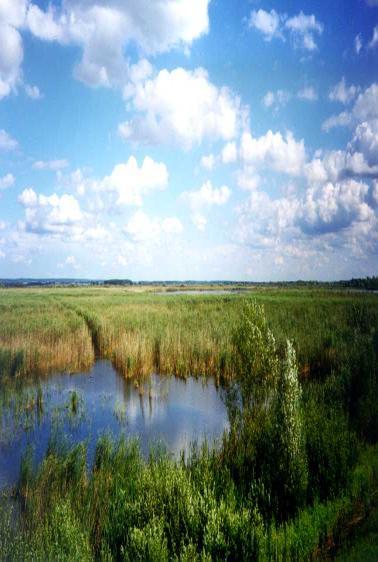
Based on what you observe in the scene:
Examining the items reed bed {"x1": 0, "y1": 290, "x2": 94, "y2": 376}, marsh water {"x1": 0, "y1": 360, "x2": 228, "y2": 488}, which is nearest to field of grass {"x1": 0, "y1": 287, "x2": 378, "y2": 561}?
marsh water {"x1": 0, "y1": 360, "x2": 228, "y2": 488}

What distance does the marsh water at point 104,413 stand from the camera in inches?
352

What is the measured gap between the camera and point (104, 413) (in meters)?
11.5

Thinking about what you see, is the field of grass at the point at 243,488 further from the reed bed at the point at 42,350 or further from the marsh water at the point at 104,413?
the reed bed at the point at 42,350

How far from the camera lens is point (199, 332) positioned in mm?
18797

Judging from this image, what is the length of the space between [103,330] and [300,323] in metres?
11.2

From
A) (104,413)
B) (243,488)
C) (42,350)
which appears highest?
(42,350)

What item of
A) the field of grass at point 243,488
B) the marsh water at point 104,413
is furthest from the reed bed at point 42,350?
the field of grass at point 243,488

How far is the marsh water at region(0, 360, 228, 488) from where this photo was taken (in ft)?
29.4

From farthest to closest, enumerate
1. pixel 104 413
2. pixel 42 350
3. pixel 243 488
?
pixel 42 350
pixel 104 413
pixel 243 488

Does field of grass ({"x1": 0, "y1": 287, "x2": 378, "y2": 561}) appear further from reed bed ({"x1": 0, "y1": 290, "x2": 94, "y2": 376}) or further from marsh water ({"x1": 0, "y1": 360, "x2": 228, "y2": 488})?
reed bed ({"x1": 0, "y1": 290, "x2": 94, "y2": 376})

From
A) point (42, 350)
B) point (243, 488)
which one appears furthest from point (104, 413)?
point (42, 350)

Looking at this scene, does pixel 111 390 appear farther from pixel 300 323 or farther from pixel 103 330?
pixel 300 323

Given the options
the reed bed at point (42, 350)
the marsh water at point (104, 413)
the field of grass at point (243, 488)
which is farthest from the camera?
the reed bed at point (42, 350)

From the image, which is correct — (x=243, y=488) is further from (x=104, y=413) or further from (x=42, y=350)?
(x=42, y=350)
